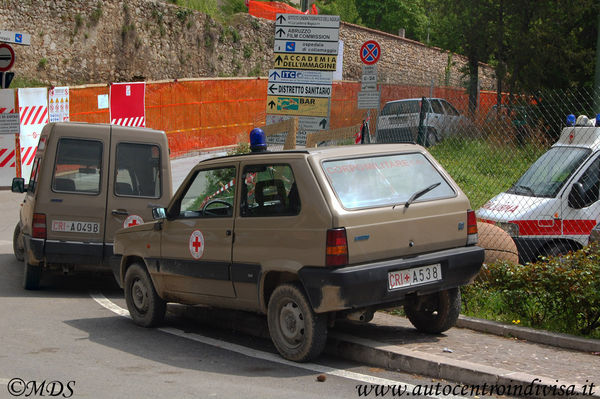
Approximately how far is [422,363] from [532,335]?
1329 millimetres

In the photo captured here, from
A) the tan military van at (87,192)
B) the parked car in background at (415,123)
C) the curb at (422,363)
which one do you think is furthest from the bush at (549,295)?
the parked car in background at (415,123)

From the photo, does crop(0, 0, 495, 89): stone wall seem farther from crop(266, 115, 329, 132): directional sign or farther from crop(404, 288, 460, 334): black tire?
crop(404, 288, 460, 334): black tire

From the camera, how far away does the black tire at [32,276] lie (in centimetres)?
1040

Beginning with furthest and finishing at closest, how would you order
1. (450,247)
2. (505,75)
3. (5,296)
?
(505,75) → (5,296) → (450,247)

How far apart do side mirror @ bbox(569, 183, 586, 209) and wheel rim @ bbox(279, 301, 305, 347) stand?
16.1 feet

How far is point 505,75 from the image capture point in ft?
77.9

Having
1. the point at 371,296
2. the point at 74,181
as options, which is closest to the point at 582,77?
the point at 74,181

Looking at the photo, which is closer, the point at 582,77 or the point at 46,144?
the point at 46,144

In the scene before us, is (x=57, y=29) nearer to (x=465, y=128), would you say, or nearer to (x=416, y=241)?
(x=465, y=128)

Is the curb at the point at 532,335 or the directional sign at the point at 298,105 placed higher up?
the directional sign at the point at 298,105

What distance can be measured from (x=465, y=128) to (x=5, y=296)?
296 inches

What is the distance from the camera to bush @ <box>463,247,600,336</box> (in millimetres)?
7180

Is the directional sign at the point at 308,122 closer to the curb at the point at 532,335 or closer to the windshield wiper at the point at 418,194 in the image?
the curb at the point at 532,335

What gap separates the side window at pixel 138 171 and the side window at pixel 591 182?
545cm
